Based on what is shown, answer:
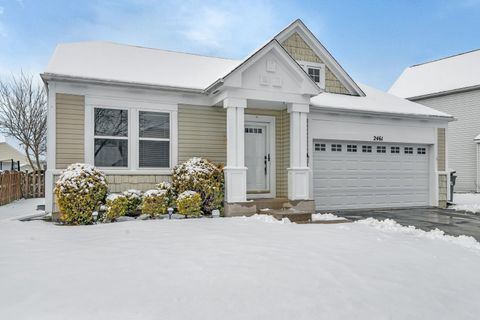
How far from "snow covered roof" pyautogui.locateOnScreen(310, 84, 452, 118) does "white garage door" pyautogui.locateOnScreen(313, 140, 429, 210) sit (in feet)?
3.88

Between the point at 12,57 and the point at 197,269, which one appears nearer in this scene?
the point at 197,269

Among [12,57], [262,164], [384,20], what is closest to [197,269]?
[262,164]

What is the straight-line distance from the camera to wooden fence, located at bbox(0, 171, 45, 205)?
12.8 meters

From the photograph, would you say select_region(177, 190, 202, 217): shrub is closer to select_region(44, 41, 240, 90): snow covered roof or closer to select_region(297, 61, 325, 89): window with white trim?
select_region(44, 41, 240, 90): snow covered roof

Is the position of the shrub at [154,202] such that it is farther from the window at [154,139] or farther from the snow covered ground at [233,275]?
the snow covered ground at [233,275]

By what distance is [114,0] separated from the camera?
14625mm

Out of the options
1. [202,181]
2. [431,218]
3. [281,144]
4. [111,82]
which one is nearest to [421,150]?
[431,218]

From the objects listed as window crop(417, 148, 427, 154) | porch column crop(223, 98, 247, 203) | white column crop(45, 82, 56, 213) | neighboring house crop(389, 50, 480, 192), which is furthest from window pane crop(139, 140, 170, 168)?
neighboring house crop(389, 50, 480, 192)

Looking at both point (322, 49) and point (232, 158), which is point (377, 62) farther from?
point (232, 158)

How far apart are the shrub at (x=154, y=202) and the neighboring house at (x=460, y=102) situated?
1711cm

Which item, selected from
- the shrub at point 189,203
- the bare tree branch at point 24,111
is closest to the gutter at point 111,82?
the shrub at point 189,203

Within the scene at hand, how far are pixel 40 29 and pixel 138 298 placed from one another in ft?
68.9

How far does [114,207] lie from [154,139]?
2.17m

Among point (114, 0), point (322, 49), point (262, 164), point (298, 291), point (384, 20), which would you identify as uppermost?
point (384, 20)
